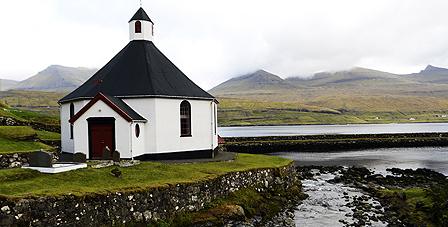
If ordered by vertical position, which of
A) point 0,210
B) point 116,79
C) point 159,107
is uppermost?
point 116,79

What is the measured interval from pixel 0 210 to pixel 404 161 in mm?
54085

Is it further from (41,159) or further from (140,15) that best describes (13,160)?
(140,15)

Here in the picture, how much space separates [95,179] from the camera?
2067 cm

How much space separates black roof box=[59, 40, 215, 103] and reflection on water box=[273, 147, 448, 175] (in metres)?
27.4

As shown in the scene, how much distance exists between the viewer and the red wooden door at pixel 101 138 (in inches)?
1133

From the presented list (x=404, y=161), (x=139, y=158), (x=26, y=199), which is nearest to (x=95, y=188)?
(x=26, y=199)

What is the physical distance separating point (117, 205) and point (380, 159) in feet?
165

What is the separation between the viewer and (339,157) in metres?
64.8

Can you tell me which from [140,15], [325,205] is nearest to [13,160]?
[140,15]

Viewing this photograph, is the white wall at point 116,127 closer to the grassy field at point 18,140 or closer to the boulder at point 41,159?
the grassy field at point 18,140

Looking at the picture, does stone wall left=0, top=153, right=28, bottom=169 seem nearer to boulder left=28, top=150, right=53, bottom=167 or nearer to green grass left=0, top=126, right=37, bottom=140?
green grass left=0, top=126, right=37, bottom=140

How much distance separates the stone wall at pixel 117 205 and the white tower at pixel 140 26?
15688mm

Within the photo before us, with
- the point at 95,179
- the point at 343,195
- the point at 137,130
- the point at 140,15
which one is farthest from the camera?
the point at 140,15

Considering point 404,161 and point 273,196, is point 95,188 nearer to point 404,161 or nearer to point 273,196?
point 273,196
